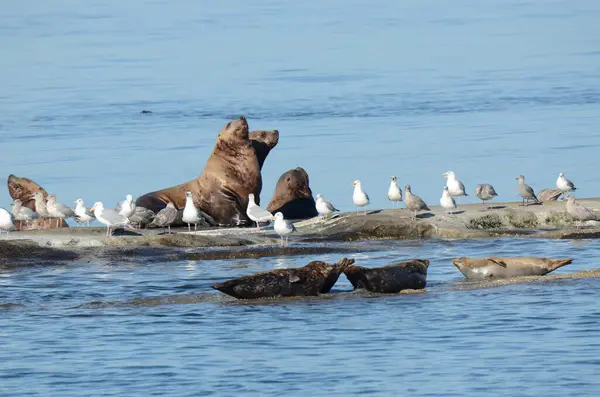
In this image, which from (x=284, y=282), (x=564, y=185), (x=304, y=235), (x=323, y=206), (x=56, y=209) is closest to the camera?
(x=284, y=282)

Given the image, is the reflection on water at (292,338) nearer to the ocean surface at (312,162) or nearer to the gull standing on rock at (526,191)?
the ocean surface at (312,162)

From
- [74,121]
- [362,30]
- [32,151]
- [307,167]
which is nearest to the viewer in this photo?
[307,167]

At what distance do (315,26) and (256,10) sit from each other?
45.2ft

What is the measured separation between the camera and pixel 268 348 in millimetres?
13773

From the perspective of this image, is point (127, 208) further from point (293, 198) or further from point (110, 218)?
point (293, 198)

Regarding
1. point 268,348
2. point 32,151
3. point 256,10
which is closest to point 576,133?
point 32,151

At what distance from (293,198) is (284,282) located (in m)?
8.47

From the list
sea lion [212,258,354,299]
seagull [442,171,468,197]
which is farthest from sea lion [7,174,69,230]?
sea lion [212,258,354,299]

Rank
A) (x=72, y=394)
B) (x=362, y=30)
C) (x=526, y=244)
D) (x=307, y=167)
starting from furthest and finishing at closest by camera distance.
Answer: (x=362, y=30)
(x=307, y=167)
(x=526, y=244)
(x=72, y=394)

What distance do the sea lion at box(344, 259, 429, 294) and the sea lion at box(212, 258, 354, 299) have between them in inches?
7.1

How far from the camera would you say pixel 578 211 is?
20.8m

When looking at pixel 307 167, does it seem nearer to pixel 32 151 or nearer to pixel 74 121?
pixel 32 151

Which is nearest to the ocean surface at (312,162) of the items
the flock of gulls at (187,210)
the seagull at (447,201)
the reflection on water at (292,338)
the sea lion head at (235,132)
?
the reflection on water at (292,338)

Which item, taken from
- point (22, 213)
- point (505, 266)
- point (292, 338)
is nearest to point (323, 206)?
point (22, 213)
